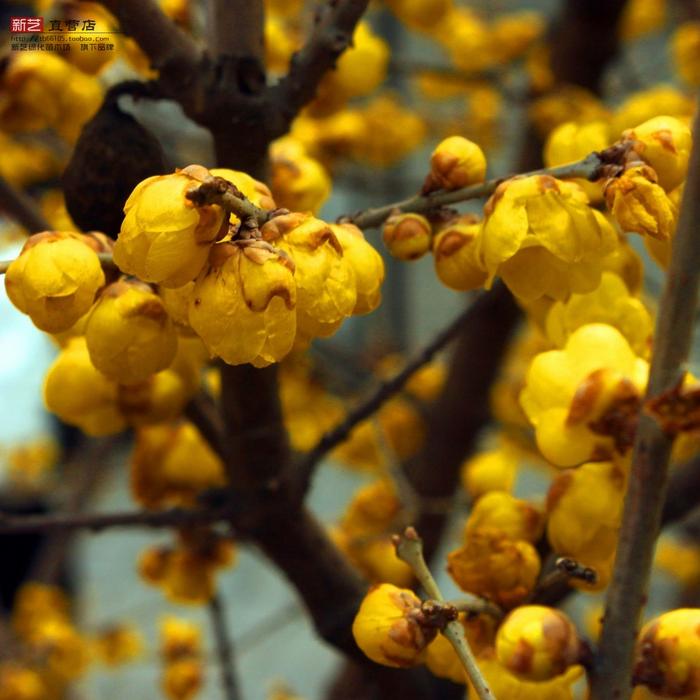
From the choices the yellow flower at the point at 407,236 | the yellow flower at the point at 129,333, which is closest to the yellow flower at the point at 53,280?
the yellow flower at the point at 129,333

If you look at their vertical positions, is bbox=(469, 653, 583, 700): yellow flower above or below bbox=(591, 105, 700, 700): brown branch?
below

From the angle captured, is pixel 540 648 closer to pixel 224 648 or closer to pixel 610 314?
pixel 610 314

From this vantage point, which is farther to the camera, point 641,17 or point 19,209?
point 641,17

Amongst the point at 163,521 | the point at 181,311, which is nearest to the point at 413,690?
the point at 163,521

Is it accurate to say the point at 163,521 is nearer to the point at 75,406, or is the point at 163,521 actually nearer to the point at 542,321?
the point at 75,406

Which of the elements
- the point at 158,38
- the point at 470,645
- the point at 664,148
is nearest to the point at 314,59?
the point at 158,38

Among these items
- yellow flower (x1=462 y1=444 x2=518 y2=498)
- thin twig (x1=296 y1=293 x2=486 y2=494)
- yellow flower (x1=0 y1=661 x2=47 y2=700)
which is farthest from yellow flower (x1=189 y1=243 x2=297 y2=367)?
yellow flower (x1=0 y1=661 x2=47 y2=700)

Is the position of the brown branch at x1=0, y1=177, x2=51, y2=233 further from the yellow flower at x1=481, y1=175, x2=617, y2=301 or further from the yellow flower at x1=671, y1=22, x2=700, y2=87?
the yellow flower at x1=671, y1=22, x2=700, y2=87
